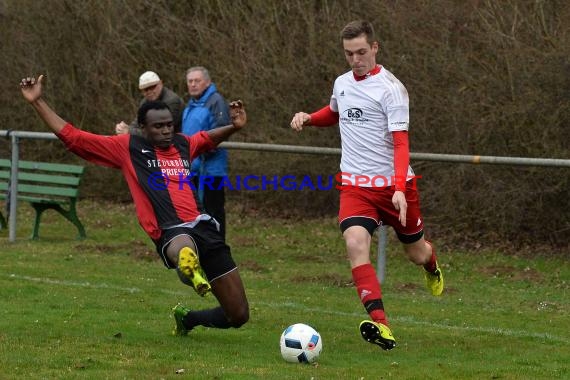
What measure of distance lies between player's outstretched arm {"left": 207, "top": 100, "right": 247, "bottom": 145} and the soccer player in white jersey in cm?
39

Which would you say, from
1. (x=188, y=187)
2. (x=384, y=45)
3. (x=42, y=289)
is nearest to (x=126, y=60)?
(x=384, y=45)

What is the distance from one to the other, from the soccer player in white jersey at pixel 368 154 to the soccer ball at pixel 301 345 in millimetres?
592

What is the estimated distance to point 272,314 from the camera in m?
10.1

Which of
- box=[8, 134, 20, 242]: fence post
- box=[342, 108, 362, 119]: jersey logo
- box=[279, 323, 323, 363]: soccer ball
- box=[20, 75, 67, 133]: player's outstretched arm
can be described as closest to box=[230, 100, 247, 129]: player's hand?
box=[342, 108, 362, 119]: jersey logo

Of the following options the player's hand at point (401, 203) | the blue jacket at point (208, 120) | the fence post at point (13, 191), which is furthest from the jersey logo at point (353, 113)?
the fence post at point (13, 191)

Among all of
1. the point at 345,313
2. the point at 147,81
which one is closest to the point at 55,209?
the point at 147,81

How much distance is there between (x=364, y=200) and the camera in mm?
8500

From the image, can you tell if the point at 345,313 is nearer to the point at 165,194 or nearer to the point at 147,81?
the point at 165,194

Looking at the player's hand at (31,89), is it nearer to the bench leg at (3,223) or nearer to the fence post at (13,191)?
the fence post at (13,191)

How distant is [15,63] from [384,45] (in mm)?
8159

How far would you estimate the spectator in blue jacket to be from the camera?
13.0 meters

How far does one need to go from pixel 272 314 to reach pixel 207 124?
11.3 ft

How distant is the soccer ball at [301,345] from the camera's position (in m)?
7.71

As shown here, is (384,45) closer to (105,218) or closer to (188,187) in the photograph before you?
(105,218)
